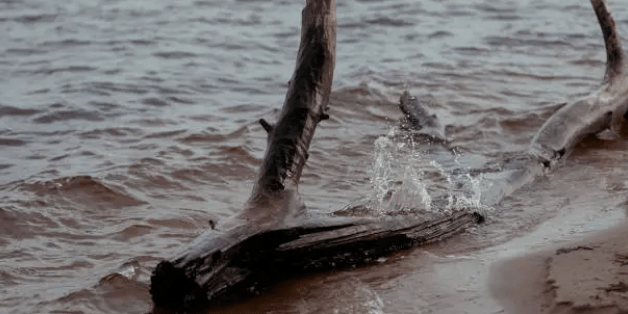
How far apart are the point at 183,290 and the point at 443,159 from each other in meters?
3.11

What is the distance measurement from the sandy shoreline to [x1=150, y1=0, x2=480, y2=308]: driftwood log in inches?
26.7

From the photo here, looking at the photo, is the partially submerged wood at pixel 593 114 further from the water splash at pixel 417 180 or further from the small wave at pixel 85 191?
the small wave at pixel 85 191

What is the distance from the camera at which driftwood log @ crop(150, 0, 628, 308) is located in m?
4.22

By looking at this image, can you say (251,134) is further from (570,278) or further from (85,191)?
(570,278)

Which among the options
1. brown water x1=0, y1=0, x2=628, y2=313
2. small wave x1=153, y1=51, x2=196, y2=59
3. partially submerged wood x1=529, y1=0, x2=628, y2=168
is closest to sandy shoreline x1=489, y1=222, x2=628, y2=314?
brown water x1=0, y1=0, x2=628, y2=313

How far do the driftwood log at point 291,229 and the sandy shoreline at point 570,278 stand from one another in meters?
0.60

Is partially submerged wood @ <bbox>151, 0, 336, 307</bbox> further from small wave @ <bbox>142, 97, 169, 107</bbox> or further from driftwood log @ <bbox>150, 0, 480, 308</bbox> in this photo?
small wave @ <bbox>142, 97, 169, 107</bbox>

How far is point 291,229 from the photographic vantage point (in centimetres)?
446

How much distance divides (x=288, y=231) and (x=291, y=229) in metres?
0.02

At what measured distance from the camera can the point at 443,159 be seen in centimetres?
688

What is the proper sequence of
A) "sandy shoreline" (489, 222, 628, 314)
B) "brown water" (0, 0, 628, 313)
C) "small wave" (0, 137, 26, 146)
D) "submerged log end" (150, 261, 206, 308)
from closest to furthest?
1. "sandy shoreline" (489, 222, 628, 314)
2. "submerged log end" (150, 261, 206, 308)
3. "brown water" (0, 0, 628, 313)
4. "small wave" (0, 137, 26, 146)

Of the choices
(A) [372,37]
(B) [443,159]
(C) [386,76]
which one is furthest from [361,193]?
(A) [372,37]

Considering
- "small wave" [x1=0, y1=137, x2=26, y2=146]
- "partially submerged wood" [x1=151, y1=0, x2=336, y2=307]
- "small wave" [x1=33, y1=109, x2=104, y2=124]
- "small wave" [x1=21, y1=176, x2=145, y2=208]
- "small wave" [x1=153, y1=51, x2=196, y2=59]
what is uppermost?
"partially submerged wood" [x1=151, y1=0, x2=336, y2=307]

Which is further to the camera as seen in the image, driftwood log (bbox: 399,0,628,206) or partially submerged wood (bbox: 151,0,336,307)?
driftwood log (bbox: 399,0,628,206)
